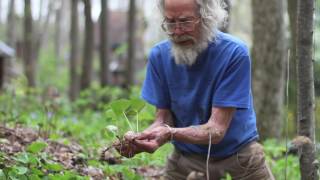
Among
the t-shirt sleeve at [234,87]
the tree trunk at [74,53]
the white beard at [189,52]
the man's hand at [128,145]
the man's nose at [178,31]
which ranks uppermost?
the man's nose at [178,31]

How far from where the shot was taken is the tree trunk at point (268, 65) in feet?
29.5

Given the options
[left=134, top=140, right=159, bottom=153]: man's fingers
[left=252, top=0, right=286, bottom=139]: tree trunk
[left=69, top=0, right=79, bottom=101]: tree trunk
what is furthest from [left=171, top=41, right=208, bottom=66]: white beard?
[left=69, top=0, right=79, bottom=101]: tree trunk

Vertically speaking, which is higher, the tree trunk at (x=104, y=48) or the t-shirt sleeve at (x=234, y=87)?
the t-shirt sleeve at (x=234, y=87)

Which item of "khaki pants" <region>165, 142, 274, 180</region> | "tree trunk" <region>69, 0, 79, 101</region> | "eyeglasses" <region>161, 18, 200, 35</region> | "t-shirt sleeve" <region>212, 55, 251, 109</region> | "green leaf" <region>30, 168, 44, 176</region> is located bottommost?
"tree trunk" <region>69, 0, 79, 101</region>

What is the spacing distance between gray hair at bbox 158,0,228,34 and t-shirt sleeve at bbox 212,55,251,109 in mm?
245

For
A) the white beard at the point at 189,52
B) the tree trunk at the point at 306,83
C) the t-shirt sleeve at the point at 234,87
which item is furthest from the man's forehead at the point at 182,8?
the tree trunk at the point at 306,83

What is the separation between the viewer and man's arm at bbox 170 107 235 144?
3.34m

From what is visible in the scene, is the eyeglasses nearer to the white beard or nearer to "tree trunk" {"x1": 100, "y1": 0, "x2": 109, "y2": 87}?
the white beard

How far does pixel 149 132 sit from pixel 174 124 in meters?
0.63

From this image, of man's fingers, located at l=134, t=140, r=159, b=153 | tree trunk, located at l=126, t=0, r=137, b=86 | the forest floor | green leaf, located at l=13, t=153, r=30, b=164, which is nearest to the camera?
man's fingers, located at l=134, t=140, r=159, b=153

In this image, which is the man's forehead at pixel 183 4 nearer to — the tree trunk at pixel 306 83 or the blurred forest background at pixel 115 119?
the blurred forest background at pixel 115 119

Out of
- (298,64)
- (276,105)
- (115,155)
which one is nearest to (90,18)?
(276,105)

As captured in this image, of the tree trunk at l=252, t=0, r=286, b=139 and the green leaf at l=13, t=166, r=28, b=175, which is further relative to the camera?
the tree trunk at l=252, t=0, r=286, b=139

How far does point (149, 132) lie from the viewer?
3.24 meters
